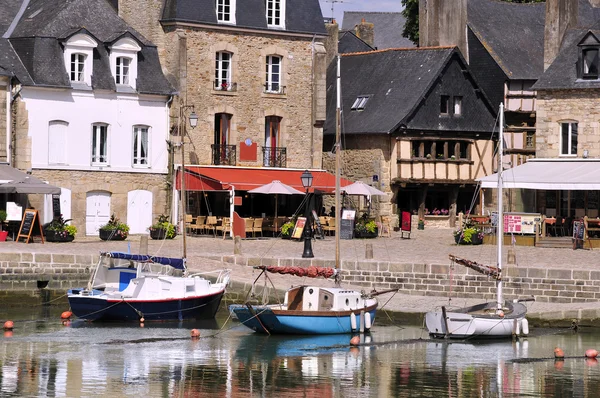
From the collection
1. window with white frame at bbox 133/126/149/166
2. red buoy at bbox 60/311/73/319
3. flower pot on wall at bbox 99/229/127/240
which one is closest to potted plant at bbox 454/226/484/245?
flower pot on wall at bbox 99/229/127/240

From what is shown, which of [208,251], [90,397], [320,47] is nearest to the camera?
[90,397]

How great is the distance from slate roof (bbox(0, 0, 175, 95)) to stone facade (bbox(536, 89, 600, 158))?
35.1 ft

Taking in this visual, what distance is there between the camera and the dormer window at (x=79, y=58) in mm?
40844

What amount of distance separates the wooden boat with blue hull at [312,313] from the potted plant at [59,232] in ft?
33.0

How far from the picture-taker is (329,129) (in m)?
49.8

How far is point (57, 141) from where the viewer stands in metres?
40.8

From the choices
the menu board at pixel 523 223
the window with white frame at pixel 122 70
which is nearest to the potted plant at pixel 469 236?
the menu board at pixel 523 223

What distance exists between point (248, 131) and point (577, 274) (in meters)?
15.5

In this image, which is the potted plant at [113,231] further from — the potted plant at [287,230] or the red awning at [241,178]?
the potted plant at [287,230]

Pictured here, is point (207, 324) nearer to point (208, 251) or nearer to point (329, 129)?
point (208, 251)

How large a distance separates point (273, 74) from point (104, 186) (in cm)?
665

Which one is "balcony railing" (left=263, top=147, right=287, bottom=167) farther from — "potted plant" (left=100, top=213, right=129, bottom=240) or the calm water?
the calm water

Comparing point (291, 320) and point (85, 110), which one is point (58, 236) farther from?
point (291, 320)

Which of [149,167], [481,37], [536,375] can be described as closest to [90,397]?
[536,375]
